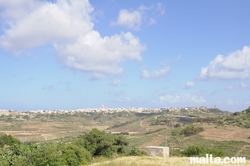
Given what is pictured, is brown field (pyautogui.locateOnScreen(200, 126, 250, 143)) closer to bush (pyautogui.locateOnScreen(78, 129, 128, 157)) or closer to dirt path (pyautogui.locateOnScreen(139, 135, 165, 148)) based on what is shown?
dirt path (pyautogui.locateOnScreen(139, 135, 165, 148))

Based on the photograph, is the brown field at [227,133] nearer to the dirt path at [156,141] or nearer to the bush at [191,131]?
the bush at [191,131]

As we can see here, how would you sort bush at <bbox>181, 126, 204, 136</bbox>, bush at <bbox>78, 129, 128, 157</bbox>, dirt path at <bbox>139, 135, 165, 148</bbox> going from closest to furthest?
bush at <bbox>78, 129, 128, 157</bbox>
dirt path at <bbox>139, 135, 165, 148</bbox>
bush at <bbox>181, 126, 204, 136</bbox>

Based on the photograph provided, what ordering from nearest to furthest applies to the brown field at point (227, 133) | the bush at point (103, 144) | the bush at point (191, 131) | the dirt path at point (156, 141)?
the bush at point (103, 144), the brown field at point (227, 133), the dirt path at point (156, 141), the bush at point (191, 131)

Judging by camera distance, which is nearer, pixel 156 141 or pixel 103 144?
pixel 103 144

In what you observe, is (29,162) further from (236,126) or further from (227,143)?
(236,126)

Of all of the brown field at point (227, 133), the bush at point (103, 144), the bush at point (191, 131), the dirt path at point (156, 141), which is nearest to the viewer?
the bush at point (103, 144)

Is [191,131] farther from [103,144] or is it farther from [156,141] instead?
[103,144]

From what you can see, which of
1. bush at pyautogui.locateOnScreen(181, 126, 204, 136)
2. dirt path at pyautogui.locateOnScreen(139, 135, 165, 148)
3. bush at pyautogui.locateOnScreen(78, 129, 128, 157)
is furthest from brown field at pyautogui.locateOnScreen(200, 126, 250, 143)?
bush at pyautogui.locateOnScreen(78, 129, 128, 157)

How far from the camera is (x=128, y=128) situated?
4168 inches

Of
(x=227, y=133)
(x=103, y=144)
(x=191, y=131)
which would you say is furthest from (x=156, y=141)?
(x=103, y=144)

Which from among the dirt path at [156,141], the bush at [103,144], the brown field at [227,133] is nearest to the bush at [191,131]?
the brown field at [227,133]

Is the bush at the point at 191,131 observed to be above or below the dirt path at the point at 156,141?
above

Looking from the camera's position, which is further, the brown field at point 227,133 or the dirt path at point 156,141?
the dirt path at point 156,141

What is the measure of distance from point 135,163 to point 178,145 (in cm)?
3556
